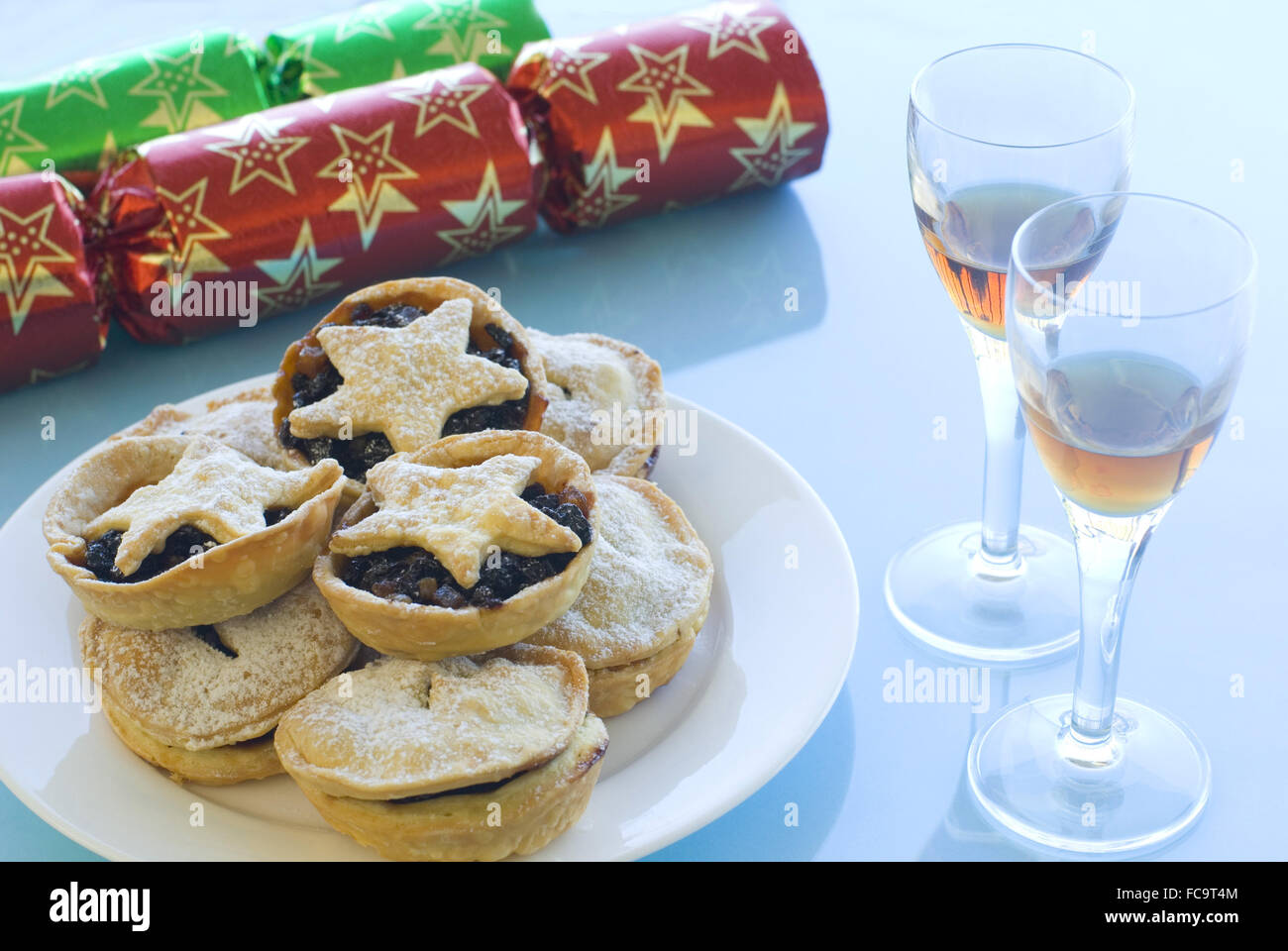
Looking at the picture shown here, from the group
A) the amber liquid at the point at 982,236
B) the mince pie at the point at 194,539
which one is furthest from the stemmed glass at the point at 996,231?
the mince pie at the point at 194,539

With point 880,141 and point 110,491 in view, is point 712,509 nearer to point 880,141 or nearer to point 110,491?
point 110,491

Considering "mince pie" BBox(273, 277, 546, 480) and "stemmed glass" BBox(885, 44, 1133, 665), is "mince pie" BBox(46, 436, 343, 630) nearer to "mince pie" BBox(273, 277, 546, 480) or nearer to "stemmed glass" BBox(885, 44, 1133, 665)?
"mince pie" BBox(273, 277, 546, 480)

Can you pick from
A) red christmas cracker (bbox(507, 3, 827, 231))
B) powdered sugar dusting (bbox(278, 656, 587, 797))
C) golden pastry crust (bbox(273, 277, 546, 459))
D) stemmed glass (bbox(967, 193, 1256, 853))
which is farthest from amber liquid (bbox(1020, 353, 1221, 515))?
red christmas cracker (bbox(507, 3, 827, 231))

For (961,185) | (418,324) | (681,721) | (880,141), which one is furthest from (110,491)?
(880,141)

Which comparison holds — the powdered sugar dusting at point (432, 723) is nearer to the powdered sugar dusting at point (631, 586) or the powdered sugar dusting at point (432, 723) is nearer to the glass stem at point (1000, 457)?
the powdered sugar dusting at point (631, 586)

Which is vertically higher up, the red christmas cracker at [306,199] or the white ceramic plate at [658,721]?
the red christmas cracker at [306,199]

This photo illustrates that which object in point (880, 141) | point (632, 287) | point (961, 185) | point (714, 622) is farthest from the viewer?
point (880, 141)
